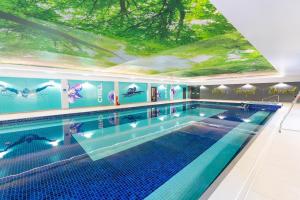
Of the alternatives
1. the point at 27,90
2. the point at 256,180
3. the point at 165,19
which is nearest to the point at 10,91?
the point at 27,90

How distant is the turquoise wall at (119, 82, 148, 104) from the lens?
1168 cm

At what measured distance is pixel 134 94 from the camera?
12531 mm

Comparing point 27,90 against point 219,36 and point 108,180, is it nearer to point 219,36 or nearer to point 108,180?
point 108,180

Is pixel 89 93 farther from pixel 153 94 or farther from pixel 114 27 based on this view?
pixel 114 27

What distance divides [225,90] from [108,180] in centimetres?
1590

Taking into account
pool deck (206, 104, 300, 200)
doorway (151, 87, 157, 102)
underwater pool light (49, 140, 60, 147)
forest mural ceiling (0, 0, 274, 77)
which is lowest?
underwater pool light (49, 140, 60, 147)

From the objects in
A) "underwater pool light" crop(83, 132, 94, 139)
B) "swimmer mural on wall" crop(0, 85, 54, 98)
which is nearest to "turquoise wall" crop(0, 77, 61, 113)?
"swimmer mural on wall" crop(0, 85, 54, 98)

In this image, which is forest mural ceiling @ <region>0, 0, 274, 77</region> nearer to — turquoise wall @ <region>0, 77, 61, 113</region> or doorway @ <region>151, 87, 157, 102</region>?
turquoise wall @ <region>0, 77, 61, 113</region>

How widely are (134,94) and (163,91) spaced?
3551 mm

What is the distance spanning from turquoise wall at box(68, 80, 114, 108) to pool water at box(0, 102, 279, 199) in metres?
4.13

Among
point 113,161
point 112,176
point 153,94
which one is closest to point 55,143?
point 113,161

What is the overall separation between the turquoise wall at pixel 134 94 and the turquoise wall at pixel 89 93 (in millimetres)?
826

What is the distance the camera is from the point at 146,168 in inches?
112

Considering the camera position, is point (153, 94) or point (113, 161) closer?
point (113, 161)
